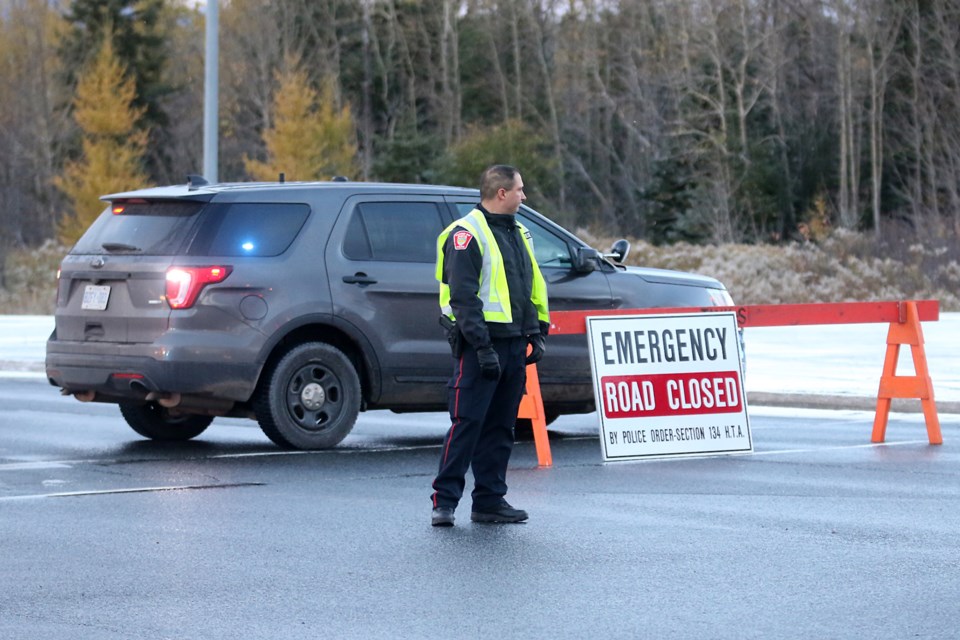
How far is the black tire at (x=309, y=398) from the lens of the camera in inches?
458

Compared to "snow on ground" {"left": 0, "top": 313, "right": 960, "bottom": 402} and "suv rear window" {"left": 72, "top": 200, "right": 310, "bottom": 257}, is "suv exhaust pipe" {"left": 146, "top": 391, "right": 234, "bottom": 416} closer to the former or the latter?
"suv rear window" {"left": 72, "top": 200, "right": 310, "bottom": 257}

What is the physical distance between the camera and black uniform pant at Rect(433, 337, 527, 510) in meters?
8.37

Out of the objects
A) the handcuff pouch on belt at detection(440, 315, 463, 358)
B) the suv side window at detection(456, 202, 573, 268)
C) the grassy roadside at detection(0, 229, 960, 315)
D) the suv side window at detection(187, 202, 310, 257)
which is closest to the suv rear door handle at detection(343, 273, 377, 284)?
the suv side window at detection(187, 202, 310, 257)

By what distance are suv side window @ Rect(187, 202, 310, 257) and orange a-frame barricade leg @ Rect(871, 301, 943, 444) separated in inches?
169

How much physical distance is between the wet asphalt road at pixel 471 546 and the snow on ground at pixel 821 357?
15.3 feet

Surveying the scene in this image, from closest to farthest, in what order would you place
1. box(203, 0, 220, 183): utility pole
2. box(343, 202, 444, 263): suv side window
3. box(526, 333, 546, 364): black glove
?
box(526, 333, 546, 364): black glove → box(343, 202, 444, 263): suv side window → box(203, 0, 220, 183): utility pole

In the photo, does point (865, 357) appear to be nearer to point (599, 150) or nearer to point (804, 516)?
point (804, 516)

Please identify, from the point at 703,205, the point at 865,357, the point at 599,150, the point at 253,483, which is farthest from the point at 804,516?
the point at 599,150

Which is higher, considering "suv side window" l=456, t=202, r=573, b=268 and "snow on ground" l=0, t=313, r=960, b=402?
"suv side window" l=456, t=202, r=573, b=268

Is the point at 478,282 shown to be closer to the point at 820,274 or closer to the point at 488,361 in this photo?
the point at 488,361

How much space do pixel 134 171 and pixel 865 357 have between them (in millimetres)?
54534

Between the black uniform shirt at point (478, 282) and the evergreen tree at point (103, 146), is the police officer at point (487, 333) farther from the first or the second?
the evergreen tree at point (103, 146)

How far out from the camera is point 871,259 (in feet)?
129

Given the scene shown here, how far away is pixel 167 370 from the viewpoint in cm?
1131
